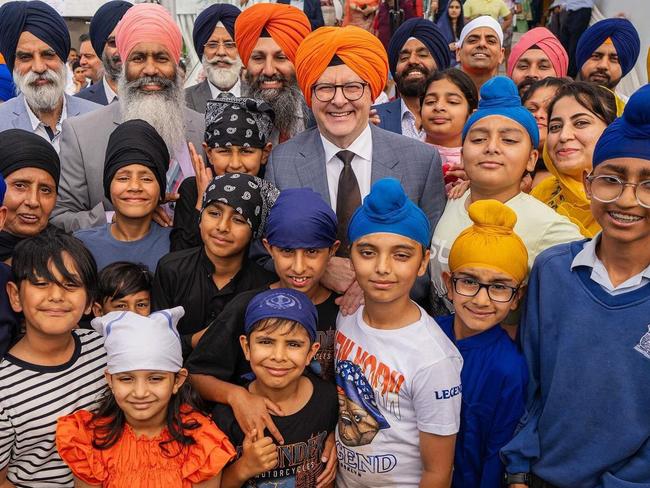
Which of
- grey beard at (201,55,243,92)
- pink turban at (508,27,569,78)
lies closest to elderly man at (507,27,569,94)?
pink turban at (508,27,569,78)

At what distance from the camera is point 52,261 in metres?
2.69

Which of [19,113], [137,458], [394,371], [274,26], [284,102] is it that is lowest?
[137,458]

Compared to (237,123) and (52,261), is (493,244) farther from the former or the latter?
(52,261)

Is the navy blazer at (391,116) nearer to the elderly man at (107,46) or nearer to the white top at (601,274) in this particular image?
the elderly man at (107,46)

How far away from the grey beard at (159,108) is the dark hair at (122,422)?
189cm

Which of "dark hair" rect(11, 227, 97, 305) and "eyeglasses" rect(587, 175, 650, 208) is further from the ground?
"eyeglasses" rect(587, 175, 650, 208)

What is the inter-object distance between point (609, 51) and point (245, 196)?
329cm

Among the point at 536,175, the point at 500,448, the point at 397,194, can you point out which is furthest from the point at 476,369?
the point at 536,175

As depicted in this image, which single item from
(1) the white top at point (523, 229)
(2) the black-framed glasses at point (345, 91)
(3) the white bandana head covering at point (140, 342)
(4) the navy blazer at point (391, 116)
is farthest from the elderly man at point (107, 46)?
(1) the white top at point (523, 229)

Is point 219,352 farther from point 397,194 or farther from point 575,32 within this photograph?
point 575,32

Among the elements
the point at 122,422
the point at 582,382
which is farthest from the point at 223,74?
the point at 582,382

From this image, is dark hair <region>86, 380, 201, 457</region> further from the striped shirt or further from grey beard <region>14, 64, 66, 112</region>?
grey beard <region>14, 64, 66, 112</region>

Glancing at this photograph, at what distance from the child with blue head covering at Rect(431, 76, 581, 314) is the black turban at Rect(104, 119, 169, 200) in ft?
4.82

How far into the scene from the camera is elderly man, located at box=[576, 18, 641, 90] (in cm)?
484
